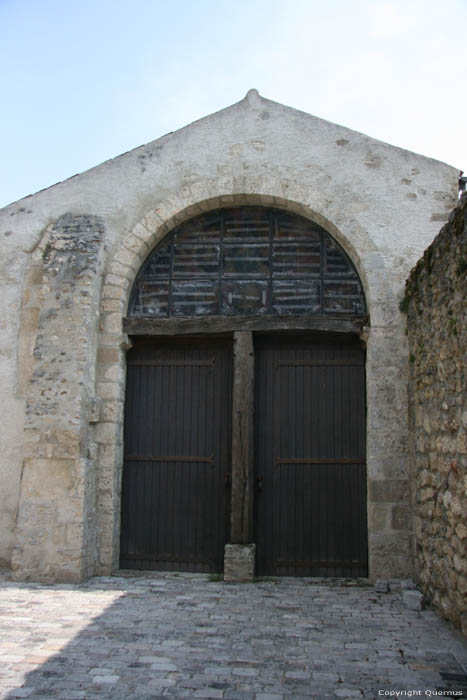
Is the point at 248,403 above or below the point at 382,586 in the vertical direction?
above

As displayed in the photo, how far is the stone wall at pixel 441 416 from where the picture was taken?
399 centimetres

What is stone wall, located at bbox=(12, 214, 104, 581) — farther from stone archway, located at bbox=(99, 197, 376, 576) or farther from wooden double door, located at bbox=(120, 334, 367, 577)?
wooden double door, located at bbox=(120, 334, 367, 577)

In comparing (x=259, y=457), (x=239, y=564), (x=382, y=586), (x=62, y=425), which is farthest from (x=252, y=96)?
(x=382, y=586)

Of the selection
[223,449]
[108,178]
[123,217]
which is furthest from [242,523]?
[108,178]

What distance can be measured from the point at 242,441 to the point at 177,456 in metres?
0.69

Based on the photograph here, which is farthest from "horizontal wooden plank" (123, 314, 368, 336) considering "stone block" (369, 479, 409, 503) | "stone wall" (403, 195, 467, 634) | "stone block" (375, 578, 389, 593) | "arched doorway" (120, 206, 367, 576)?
"stone block" (375, 578, 389, 593)

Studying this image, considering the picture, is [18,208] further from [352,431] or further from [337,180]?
[352,431]

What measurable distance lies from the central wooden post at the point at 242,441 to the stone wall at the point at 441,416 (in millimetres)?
1440

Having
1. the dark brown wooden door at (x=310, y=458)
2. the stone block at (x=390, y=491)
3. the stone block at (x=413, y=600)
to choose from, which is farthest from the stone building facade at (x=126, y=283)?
the stone block at (x=413, y=600)

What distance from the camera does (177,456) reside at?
5.98m

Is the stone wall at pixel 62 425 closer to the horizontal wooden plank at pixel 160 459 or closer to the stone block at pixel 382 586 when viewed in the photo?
the horizontal wooden plank at pixel 160 459

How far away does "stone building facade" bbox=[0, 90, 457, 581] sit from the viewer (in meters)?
5.41

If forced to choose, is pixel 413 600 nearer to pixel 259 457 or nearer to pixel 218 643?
pixel 218 643

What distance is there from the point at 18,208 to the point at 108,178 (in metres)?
0.97
